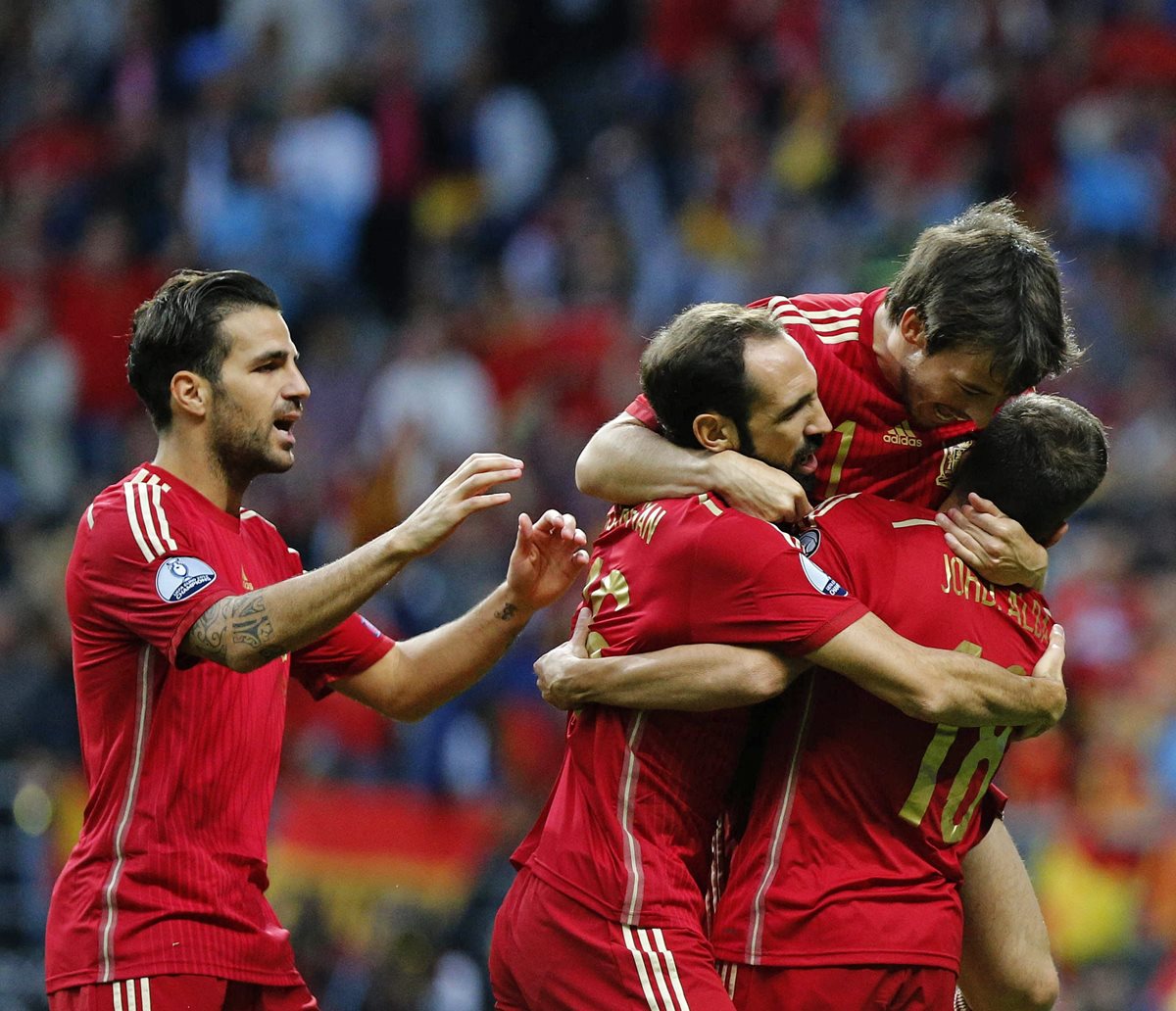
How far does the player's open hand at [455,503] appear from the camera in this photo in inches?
164

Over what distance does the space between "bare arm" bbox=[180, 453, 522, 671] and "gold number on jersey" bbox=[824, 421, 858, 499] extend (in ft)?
2.35

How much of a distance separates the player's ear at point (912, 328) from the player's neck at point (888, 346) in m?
0.02

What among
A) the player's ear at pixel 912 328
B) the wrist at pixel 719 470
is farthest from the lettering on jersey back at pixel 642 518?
the player's ear at pixel 912 328

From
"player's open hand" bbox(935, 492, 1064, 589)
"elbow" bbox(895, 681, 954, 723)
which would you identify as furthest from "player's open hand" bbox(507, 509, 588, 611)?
"elbow" bbox(895, 681, 954, 723)

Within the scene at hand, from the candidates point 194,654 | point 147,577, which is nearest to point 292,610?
point 194,654

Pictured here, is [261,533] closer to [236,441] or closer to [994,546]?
[236,441]

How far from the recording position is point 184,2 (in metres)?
14.7

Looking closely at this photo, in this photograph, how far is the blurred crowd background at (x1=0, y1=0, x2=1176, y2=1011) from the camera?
905 centimetres

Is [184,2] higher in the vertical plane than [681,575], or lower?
higher

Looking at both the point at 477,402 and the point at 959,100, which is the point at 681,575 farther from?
the point at 959,100

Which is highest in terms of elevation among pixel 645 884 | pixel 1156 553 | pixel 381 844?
pixel 645 884

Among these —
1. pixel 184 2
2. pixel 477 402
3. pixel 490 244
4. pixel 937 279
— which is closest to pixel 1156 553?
pixel 477 402

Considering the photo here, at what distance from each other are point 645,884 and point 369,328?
9.04 m

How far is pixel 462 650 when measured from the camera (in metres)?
4.99
